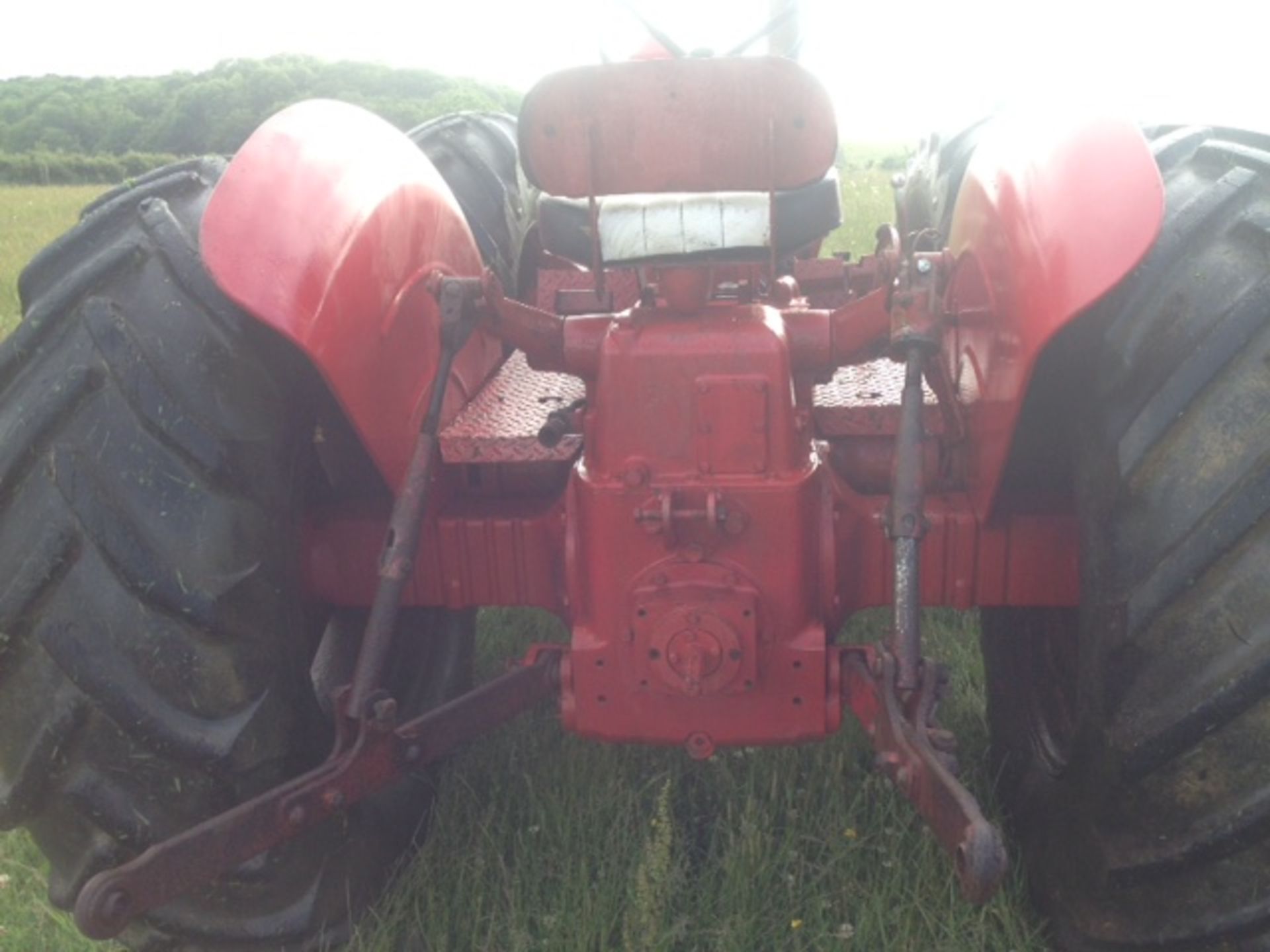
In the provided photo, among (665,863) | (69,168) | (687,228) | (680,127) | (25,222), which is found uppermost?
(680,127)

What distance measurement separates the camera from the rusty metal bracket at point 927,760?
118 cm

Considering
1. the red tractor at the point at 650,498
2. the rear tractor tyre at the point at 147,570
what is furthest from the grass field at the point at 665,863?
the rear tractor tyre at the point at 147,570

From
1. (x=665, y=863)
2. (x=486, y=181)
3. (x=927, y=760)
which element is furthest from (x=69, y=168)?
(x=927, y=760)

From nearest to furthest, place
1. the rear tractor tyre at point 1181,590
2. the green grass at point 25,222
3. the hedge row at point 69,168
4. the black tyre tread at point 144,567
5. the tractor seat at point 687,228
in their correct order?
1. the rear tractor tyre at point 1181,590
2. the black tyre tread at point 144,567
3. the tractor seat at point 687,228
4. the green grass at point 25,222
5. the hedge row at point 69,168

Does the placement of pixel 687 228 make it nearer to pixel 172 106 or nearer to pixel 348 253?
pixel 348 253

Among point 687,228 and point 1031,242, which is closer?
point 1031,242

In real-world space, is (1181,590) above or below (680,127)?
below

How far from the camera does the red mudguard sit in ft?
4.65

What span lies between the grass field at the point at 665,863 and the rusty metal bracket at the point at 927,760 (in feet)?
1.19

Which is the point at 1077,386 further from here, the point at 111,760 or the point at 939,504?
the point at 111,760

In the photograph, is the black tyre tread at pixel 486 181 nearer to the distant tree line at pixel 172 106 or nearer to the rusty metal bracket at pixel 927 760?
the rusty metal bracket at pixel 927 760

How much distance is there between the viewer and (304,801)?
58.7 inches

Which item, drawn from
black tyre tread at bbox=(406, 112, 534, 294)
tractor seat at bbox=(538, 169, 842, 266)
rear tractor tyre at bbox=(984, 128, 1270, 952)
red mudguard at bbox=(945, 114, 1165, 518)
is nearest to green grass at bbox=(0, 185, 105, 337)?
black tyre tread at bbox=(406, 112, 534, 294)

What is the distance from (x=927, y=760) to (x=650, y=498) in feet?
1.75
